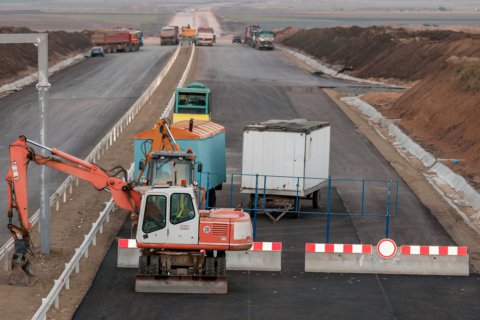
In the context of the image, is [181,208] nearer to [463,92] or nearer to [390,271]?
[390,271]

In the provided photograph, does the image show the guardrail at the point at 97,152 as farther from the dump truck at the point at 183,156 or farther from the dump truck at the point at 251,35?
the dump truck at the point at 251,35

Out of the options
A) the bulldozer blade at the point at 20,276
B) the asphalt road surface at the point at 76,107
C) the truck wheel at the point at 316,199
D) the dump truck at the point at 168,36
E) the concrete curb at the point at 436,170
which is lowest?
the dump truck at the point at 168,36

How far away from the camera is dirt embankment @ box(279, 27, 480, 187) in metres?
48.3

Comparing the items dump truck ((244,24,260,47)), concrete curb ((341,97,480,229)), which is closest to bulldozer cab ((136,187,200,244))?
concrete curb ((341,97,480,229))

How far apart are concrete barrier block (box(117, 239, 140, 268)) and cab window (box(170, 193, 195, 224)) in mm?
2900

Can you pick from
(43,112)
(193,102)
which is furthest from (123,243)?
(193,102)

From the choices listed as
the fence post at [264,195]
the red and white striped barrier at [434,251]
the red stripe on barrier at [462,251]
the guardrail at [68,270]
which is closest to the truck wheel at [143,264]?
the guardrail at [68,270]

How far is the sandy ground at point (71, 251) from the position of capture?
22828 millimetres

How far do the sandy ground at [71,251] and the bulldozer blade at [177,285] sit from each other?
5.05 ft

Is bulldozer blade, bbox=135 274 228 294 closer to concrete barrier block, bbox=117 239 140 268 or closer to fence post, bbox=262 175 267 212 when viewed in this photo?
concrete barrier block, bbox=117 239 140 268

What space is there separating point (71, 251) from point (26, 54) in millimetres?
66428

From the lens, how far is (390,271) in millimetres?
26516

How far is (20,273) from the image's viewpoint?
24.5m

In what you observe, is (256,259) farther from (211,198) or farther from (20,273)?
(211,198)
